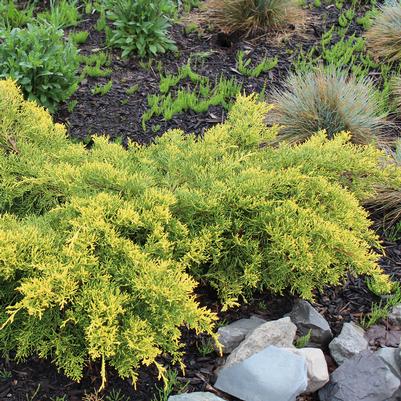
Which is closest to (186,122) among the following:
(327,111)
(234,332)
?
(327,111)

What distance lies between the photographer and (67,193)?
9.46 feet

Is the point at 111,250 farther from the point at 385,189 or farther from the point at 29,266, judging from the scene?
the point at 385,189

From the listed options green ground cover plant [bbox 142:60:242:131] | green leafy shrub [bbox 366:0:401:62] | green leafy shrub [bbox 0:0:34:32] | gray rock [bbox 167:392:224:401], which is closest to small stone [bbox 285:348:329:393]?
gray rock [bbox 167:392:224:401]

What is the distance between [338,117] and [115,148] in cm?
208

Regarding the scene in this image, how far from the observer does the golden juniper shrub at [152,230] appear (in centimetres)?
234

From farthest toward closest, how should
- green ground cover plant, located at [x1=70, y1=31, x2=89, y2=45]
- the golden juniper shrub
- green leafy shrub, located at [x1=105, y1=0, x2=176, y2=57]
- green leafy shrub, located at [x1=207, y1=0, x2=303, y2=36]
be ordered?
1. green leafy shrub, located at [x1=207, y1=0, x2=303, y2=36]
2. green ground cover plant, located at [x1=70, y1=31, x2=89, y2=45]
3. green leafy shrub, located at [x1=105, y1=0, x2=176, y2=57]
4. the golden juniper shrub

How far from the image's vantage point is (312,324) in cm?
297

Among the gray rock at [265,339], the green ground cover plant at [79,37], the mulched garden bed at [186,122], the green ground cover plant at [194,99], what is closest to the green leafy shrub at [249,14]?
the mulched garden bed at [186,122]

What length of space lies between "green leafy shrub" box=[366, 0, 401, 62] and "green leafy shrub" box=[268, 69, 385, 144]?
1204 mm

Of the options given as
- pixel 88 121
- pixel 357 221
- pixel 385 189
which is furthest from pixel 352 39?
pixel 357 221

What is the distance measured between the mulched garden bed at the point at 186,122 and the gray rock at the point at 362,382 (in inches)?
6.6

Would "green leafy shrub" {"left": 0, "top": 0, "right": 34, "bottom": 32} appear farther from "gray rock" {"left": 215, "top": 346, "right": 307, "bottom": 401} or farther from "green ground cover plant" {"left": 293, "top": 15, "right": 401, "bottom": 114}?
"gray rock" {"left": 215, "top": 346, "right": 307, "bottom": 401}

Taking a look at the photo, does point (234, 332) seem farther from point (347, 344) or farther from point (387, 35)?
point (387, 35)

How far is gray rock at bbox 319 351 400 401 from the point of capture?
104 inches
